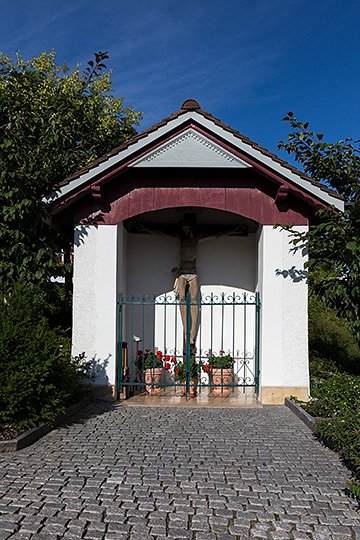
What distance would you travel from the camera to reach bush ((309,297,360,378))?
31.3ft

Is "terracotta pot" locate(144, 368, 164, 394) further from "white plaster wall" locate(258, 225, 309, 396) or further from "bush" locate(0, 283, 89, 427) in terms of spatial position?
"bush" locate(0, 283, 89, 427)

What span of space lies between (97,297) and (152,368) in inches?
75.0

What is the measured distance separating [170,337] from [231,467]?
5473 mm

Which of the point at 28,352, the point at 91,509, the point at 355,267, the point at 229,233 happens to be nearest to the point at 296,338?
the point at 355,267

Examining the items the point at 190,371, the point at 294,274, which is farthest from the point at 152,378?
the point at 294,274

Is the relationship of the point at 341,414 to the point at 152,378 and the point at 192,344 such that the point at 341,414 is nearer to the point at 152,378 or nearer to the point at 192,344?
the point at 152,378

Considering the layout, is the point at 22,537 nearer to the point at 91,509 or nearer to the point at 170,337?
the point at 91,509

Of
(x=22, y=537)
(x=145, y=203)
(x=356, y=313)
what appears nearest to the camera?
(x=22, y=537)

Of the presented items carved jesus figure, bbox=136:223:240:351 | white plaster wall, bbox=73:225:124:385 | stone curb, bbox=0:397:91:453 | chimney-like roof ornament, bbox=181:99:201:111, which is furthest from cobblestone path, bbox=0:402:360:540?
chimney-like roof ornament, bbox=181:99:201:111

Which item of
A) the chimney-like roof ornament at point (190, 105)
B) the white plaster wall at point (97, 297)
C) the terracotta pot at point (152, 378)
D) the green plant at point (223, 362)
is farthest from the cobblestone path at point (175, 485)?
the chimney-like roof ornament at point (190, 105)

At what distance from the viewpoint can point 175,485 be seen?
436 cm

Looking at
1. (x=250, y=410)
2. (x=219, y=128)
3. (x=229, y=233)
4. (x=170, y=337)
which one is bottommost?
(x=250, y=410)

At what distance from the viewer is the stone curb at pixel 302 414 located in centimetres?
648

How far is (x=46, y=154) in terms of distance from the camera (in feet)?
29.2
